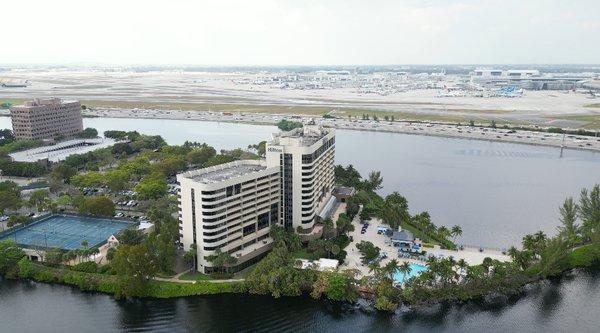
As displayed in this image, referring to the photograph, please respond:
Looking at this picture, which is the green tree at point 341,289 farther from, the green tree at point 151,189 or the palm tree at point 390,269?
the green tree at point 151,189

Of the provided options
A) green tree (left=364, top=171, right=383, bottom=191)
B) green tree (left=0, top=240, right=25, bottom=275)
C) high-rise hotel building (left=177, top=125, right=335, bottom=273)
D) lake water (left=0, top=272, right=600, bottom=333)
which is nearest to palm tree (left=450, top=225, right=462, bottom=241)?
lake water (left=0, top=272, right=600, bottom=333)

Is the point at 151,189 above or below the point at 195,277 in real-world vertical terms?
above

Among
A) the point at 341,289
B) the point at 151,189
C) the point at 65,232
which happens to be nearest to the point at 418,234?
the point at 341,289

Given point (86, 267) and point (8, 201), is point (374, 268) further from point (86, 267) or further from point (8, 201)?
point (8, 201)

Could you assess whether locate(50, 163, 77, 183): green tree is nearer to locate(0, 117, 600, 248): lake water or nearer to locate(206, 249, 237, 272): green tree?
locate(0, 117, 600, 248): lake water

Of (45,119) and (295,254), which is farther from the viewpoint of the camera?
(45,119)

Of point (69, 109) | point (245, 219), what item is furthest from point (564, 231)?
point (69, 109)

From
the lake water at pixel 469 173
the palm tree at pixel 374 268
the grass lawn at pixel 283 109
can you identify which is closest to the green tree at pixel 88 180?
the lake water at pixel 469 173
